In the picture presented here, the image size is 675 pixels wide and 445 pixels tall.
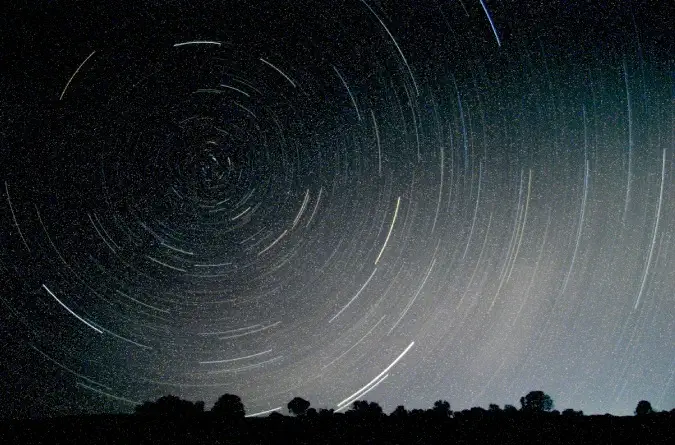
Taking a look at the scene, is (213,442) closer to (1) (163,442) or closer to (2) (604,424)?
(1) (163,442)

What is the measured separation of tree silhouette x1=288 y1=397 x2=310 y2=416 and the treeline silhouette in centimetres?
1267

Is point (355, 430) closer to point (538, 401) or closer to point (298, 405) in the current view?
point (298, 405)

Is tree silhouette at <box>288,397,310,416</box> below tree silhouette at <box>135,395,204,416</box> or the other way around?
the other way around

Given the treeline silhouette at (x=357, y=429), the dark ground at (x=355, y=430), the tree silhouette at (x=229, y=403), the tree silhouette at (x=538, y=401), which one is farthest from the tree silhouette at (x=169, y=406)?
the tree silhouette at (x=538, y=401)

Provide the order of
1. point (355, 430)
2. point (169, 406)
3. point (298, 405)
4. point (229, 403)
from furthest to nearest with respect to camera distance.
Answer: point (298, 405) < point (229, 403) < point (169, 406) < point (355, 430)

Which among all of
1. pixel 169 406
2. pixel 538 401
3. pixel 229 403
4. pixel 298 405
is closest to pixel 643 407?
pixel 538 401

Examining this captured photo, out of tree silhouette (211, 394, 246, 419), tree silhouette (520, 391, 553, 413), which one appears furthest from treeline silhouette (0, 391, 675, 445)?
Answer: tree silhouette (520, 391, 553, 413)

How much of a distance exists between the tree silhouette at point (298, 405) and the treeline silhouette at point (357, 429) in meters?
12.7

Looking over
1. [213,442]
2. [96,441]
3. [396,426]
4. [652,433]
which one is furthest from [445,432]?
[96,441]

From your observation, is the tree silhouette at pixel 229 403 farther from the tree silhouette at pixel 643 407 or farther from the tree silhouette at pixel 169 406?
the tree silhouette at pixel 643 407

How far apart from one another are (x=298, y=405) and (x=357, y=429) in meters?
16.6

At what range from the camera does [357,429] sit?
17594 mm

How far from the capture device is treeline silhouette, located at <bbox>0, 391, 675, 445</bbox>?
1591 cm

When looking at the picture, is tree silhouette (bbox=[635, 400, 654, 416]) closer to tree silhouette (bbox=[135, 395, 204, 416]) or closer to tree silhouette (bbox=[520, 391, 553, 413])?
tree silhouette (bbox=[520, 391, 553, 413])
